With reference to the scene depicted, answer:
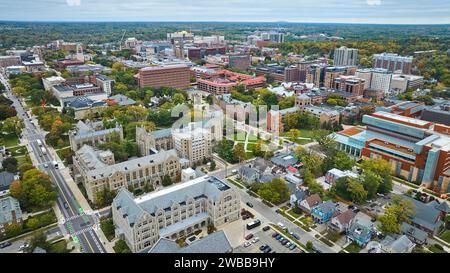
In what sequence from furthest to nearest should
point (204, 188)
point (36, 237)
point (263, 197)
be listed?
point (263, 197), point (204, 188), point (36, 237)

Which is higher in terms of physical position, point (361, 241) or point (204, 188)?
point (204, 188)

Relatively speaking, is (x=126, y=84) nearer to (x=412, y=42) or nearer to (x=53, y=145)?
(x=53, y=145)

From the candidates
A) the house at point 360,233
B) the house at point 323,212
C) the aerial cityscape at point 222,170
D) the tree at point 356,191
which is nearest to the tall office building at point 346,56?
the aerial cityscape at point 222,170

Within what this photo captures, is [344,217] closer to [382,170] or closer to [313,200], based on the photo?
[313,200]

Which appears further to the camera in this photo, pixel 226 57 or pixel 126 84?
pixel 226 57

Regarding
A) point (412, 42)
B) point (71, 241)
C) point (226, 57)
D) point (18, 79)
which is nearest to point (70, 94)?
point (18, 79)

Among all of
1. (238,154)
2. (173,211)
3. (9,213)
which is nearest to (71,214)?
(9,213)

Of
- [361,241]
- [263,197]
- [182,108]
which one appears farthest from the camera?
[182,108]
